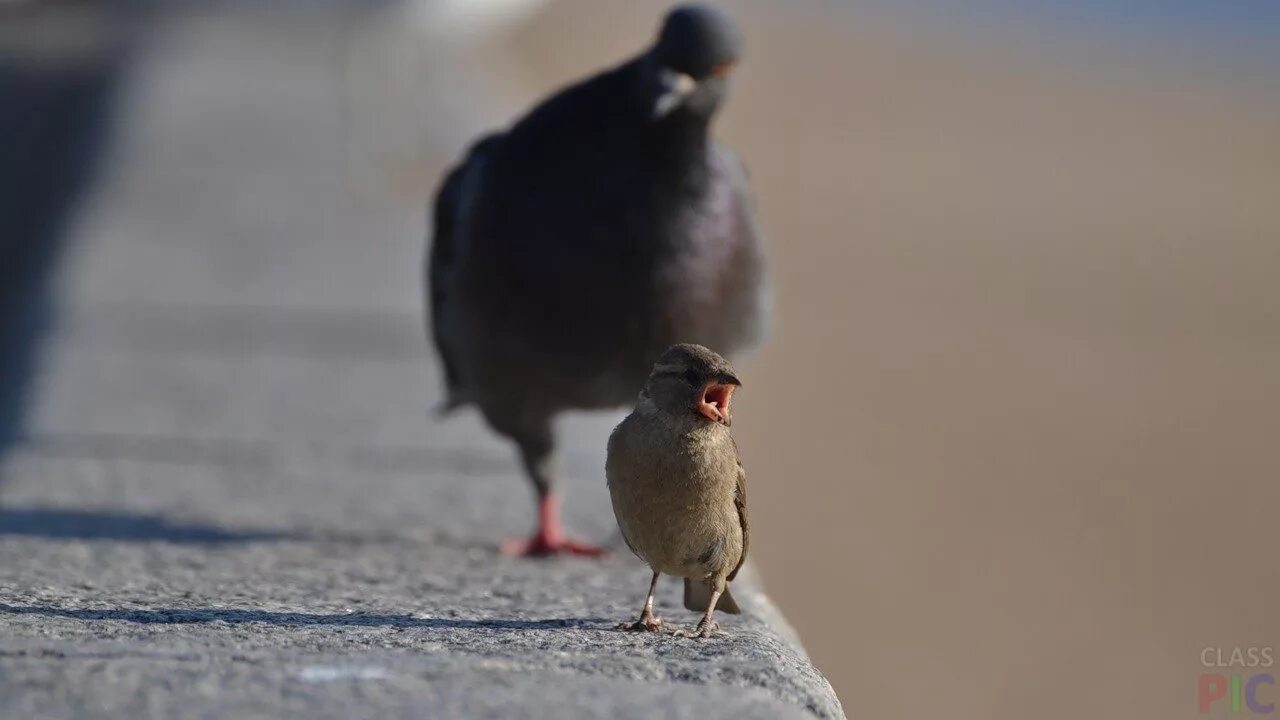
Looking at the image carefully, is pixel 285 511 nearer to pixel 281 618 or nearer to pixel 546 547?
pixel 546 547

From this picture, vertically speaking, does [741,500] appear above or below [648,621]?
above

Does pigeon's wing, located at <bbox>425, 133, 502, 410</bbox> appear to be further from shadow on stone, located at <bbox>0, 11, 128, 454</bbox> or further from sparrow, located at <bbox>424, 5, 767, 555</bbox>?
shadow on stone, located at <bbox>0, 11, 128, 454</bbox>

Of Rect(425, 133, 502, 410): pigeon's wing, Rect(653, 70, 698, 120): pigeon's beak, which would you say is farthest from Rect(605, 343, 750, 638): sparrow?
Rect(425, 133, 502, 410): pigeon's wing

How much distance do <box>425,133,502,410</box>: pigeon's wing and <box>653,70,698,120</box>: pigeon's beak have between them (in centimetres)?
76

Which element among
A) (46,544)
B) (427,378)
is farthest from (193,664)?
(427,378)

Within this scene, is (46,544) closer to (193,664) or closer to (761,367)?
(193,664)

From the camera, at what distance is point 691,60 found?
17.2 feet

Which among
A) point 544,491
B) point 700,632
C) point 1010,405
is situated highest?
point 700,632

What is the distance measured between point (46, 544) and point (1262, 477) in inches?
303

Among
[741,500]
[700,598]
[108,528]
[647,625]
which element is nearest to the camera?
[741,500]

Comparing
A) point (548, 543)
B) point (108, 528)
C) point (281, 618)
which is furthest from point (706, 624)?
point (108, 528)

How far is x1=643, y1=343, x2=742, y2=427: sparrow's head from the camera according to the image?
3.63m

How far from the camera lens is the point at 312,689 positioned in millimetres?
3105

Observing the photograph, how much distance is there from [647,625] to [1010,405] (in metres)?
8.52
